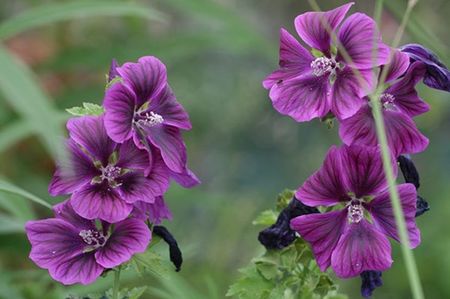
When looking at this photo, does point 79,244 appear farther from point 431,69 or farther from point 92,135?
point 431,69

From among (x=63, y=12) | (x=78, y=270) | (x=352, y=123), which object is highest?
(x=63, y=12)

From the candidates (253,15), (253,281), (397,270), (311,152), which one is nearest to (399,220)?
(253,281)

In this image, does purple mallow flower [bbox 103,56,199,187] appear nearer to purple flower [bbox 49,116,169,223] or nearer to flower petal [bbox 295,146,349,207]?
purple flower [bbox 49,116,169,223]

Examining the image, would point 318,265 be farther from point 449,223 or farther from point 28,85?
point 449,223

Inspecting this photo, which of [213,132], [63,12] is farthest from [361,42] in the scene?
[213,132]

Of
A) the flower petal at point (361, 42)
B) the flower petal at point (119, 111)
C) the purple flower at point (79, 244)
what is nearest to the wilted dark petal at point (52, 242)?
the purple flower at point (79, 244)

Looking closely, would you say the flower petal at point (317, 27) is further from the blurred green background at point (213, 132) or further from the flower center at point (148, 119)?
the blurred green background at point (213, 132)
